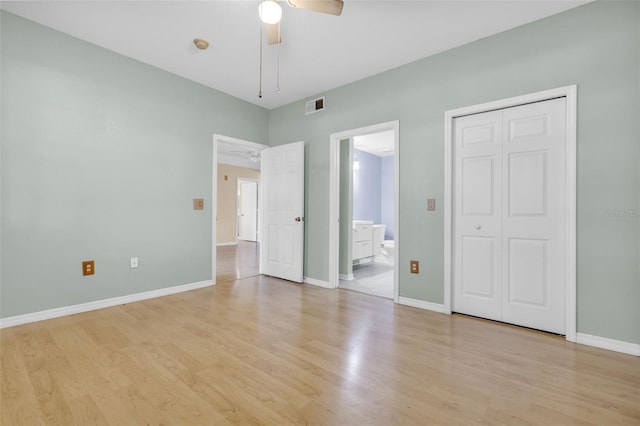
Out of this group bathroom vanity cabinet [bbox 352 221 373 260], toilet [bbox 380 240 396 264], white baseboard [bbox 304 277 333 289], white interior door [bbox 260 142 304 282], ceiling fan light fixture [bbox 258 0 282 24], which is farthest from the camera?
toilet [bbox 380 240 396 264]

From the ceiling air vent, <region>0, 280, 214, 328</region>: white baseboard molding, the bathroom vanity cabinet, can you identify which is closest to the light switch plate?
<region>0, 280, 214, 328</region>: white baseboard molding

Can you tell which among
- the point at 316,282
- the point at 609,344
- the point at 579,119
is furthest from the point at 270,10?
the point at 609,344

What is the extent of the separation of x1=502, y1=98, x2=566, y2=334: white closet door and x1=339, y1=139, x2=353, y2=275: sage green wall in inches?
81.7

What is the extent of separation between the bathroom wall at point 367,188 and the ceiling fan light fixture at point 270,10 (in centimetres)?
462

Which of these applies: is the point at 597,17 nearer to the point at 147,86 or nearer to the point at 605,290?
the point at 605,290

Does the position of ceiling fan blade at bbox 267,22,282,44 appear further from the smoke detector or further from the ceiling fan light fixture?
the smoke detector

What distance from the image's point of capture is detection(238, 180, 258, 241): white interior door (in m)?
9.90

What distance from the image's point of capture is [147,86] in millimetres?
3324

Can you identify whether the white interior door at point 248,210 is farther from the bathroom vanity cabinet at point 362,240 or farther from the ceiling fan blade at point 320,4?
the ceiling fan blade at point 320,4

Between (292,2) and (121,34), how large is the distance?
6.23ft

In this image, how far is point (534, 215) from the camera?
251 cm

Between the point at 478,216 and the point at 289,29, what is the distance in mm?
2465

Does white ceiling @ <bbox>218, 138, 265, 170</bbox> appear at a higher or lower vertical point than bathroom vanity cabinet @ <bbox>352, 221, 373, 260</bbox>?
higher

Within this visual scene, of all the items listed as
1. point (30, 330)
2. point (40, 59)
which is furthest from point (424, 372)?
point (40, 59)
